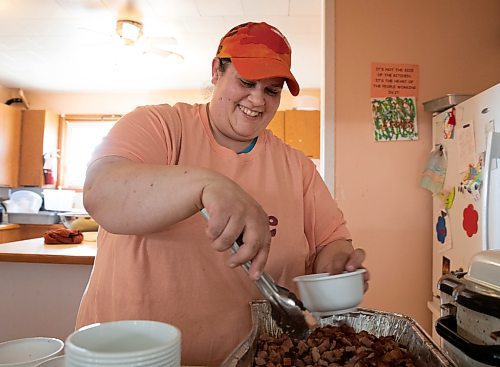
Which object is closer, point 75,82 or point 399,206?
point 399,206

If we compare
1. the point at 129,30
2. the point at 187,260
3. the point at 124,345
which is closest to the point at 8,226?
the point at 129,30

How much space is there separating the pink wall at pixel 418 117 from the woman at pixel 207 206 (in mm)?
1118

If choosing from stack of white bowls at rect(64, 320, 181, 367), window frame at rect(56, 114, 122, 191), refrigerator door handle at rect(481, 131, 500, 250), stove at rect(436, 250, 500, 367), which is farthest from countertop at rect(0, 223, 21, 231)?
stove at rect(436, 250, 500, 367)

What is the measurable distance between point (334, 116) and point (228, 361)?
5.81ft

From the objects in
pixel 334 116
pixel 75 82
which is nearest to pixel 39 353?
pixel 334 116

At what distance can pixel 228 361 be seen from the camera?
62 cm

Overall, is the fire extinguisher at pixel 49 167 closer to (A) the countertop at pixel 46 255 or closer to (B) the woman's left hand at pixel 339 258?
(A) the countertop at pixel 46 255

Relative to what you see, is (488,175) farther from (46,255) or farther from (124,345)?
(46,255)

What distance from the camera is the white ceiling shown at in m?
3.00

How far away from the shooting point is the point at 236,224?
24.5 inches

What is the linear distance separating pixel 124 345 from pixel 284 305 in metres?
0.29

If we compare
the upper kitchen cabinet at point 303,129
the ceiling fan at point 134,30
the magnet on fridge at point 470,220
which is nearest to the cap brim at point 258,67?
the magnet on fridge at point 470,220

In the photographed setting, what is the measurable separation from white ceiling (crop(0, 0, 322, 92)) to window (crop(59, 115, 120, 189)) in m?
0.50

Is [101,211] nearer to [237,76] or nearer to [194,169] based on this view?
[194,169]
